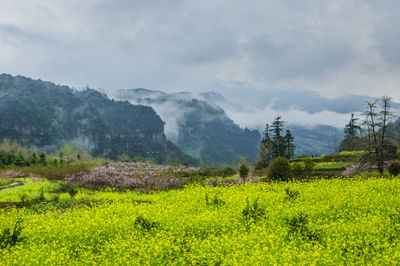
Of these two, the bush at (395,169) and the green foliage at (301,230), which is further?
the bush at (395,169)

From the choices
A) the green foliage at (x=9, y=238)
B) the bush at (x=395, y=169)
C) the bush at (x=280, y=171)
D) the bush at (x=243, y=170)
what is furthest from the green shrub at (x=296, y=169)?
the green foliage at (x=9, y=238)

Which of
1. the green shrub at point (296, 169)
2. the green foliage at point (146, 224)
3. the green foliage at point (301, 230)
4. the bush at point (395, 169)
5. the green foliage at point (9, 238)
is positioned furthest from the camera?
the green shrub at point (296, 169)

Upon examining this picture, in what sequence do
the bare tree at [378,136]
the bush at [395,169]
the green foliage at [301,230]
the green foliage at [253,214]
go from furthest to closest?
the bare tree at [378,136] → the bush at [395,169] → the green foliage at [253,214] → the green foliage at [301,230]

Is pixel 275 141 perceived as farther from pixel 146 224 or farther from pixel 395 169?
pixel 146 224

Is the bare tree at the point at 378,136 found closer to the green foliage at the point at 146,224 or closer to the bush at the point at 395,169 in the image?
the bush at the point at 395,169

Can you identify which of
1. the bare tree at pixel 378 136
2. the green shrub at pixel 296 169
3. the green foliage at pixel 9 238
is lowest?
the green foliage at pixel 9 238

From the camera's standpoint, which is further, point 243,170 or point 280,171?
point 243,170

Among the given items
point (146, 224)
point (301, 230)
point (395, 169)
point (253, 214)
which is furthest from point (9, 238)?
point (395, 169)

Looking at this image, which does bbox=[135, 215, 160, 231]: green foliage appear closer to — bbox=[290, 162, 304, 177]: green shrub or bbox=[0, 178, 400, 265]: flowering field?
bbox=[0, 178, 400, 265]: flowering field

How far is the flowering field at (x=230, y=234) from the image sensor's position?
23.5 ft

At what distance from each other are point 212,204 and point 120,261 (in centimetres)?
642

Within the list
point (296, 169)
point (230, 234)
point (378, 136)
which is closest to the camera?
point (230, 234)

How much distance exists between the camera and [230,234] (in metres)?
9.23

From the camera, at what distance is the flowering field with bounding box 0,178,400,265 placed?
7.17m
